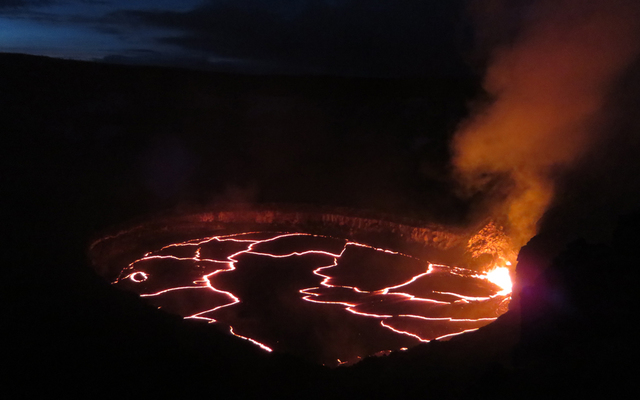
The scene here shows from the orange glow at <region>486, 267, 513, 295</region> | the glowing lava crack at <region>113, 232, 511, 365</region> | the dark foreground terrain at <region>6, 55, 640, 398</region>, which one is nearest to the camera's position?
the dark foreground terrain at <region>6, 55, 640, 398</region>

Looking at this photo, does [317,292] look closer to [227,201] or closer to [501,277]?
[501,277]

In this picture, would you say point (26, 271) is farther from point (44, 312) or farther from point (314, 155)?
point (314, 155)

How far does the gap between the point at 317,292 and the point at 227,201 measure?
417 cm

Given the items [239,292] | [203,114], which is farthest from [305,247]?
[203,114]

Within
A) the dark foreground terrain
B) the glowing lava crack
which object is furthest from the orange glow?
the dark foreground terrain

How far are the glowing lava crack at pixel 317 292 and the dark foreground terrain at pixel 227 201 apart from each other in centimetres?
123

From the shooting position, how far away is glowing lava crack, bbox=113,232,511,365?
6711mm

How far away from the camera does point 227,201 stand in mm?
11312

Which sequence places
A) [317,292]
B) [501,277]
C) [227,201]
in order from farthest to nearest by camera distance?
[227,201] < [501,277] < [317,292]

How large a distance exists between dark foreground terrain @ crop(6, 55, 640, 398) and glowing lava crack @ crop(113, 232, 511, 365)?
1233 mm

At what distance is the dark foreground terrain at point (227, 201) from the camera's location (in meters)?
4.31

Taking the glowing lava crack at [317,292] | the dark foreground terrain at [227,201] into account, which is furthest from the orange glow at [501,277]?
the dark foreground terrain at [227,201]

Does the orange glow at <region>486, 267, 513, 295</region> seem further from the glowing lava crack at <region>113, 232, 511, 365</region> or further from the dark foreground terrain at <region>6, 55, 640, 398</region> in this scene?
the dark foreground terrain at <region>6, 55, 640, 398</region>

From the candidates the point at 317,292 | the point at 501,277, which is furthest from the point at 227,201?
the point at 501,277
